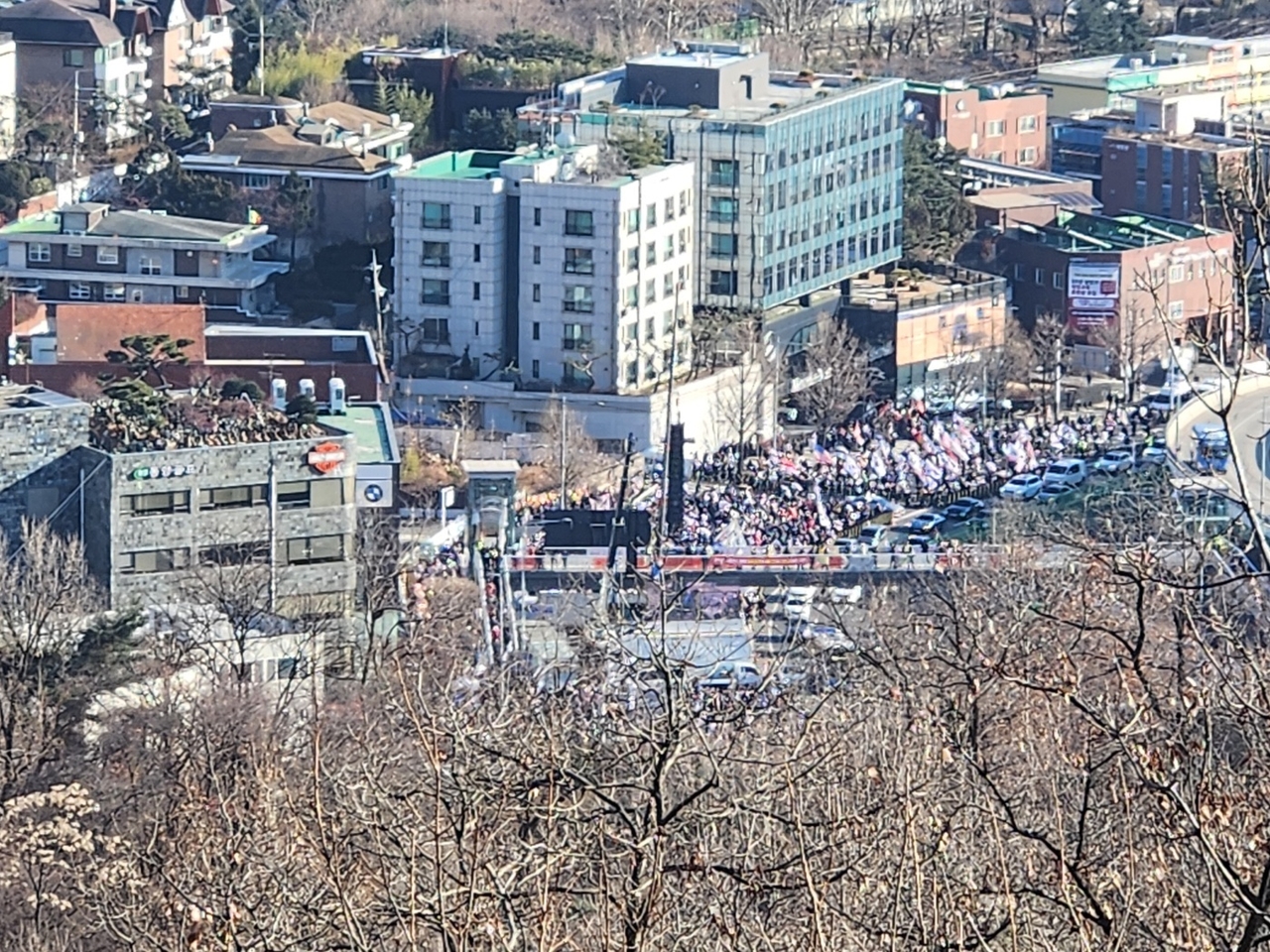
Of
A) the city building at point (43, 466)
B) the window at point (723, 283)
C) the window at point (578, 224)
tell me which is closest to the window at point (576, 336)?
the window at point (578, 224)

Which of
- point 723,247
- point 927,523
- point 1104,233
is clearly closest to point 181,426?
point 927,523

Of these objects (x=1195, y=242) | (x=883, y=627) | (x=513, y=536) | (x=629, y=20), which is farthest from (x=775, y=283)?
(x=883, y=627)

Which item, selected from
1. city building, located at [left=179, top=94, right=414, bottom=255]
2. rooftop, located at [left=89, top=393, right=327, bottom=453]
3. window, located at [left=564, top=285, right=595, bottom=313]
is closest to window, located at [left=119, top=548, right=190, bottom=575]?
rooftop, located at [left=89, top=393, right=327, bottom=453]

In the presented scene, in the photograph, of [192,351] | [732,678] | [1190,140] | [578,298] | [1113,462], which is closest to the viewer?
[732,678]

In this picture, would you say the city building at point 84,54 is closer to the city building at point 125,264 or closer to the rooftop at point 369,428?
the city building at point 125,264

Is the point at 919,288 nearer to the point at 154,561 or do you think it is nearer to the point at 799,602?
the point at 799,602

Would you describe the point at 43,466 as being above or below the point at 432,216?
below
